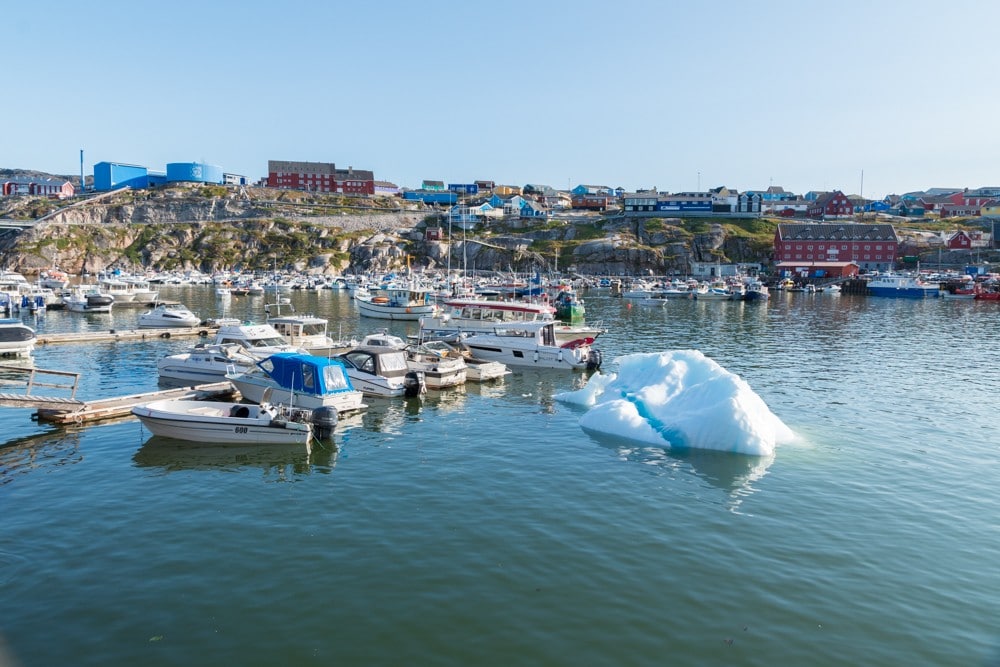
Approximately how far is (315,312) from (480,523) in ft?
255

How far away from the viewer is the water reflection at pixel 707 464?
24.5 metres

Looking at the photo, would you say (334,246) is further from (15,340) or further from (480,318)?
(480,318)

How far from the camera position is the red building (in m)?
168

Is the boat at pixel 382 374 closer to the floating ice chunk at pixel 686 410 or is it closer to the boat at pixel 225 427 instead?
the boat at pixel 225 427

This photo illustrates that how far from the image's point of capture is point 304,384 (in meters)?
32.6

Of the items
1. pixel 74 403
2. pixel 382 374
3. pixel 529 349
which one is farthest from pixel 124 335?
pixel 529 349

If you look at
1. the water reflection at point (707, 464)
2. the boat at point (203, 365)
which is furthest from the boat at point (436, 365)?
the water reflection at point (707, 464)

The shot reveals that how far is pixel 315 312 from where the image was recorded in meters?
93.8

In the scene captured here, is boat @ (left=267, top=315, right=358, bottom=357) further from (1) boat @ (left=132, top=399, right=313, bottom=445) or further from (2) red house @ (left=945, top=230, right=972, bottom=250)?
(2) red house @ (left=945, top=230, right=972, bottom=250)

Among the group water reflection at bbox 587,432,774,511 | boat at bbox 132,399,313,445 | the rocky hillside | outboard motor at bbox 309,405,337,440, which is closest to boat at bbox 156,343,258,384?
boat at bbox 132,399,313,445

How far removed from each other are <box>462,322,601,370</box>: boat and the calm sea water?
13.8 m

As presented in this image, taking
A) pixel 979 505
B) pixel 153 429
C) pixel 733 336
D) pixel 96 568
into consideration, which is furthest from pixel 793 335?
pixel 96 568

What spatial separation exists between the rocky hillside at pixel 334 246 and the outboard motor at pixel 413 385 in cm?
13572

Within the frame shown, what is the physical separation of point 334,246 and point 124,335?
125418 millimetres
